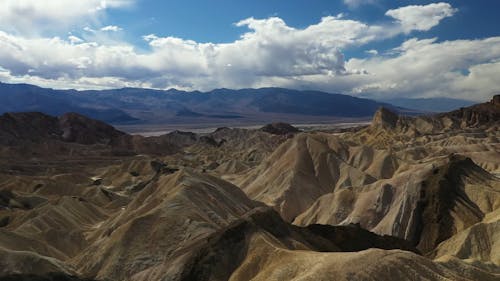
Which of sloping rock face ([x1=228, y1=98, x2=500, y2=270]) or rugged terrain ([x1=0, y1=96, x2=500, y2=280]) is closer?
rugged terrain ([x1=0, y1=96, x2=500, y2=280])

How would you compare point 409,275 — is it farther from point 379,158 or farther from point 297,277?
point 379,158

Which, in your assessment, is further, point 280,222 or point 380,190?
point 380,190

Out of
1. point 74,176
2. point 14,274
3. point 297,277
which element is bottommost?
point 74,176

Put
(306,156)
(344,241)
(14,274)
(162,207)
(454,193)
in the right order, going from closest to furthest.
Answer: (14,274) → (344,241) → (162,207) → (454,193) → (306,156)

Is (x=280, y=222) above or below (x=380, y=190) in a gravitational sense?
above

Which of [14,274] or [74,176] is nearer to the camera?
[14,274]

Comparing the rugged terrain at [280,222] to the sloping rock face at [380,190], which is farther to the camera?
the sloping rock face at [380,190]

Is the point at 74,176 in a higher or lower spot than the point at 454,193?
lower

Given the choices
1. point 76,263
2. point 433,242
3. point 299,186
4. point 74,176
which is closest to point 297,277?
point 76,263
